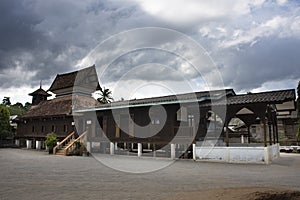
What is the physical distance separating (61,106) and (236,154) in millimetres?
17933

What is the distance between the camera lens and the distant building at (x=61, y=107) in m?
25.1

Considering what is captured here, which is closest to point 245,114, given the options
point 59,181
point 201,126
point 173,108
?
point 201,126

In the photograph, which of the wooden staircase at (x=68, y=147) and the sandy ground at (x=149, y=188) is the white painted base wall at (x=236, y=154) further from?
the wooden staircase at (x=68, y=147)

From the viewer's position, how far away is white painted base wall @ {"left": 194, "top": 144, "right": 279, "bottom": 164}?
14.0 metres

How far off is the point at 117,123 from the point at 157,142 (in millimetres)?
3959

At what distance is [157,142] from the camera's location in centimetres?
1809

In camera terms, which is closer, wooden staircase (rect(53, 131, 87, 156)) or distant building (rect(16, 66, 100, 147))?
wooden staircase (rect(53, 131, 87, 156))

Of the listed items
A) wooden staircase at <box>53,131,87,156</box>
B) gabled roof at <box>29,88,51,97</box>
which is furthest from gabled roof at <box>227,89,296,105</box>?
gabled roof at <box>29,88,51,97</box>

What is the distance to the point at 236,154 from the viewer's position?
14.6 metres

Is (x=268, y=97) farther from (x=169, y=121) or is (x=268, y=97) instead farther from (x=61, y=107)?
(x=61, y=107)

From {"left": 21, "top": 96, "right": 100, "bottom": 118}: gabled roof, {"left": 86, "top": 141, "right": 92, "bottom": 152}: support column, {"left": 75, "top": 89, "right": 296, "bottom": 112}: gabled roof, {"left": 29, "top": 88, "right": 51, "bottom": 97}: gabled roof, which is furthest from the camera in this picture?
{"left": 29, "top": 88, "right": 51, "bottom": 97}: gabled roof

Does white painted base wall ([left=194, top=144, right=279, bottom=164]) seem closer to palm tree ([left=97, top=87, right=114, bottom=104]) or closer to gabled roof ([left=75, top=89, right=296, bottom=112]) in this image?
gabled roof ([left=75, top=89, right=296, bottom=112])

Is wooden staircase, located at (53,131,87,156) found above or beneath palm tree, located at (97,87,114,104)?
beneath

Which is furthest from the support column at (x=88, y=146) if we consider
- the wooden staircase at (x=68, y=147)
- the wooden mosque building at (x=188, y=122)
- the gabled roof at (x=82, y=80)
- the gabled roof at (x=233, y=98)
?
the gabled roof at (x=82, y=80)
